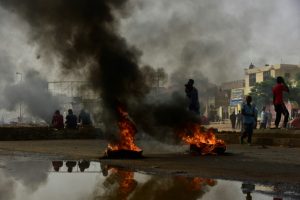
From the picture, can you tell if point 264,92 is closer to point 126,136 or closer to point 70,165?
point 126,136

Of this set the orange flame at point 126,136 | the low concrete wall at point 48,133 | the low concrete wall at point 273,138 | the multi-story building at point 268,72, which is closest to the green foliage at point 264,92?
the multi-story building at point 268,72

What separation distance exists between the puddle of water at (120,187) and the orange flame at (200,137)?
391cm

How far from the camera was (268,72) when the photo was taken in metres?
76.7

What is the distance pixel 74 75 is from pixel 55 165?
3327mm

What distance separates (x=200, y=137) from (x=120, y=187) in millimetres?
5879

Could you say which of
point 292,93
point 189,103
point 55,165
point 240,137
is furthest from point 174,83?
point 292,93

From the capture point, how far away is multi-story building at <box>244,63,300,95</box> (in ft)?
245

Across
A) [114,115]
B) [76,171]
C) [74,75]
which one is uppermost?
[74,75]

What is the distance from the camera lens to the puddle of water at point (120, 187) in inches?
212

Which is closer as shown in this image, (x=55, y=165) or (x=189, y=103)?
(x=55, y=165)

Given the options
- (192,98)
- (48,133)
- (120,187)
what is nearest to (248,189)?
(120,187)

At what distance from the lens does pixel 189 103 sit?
13.0 m

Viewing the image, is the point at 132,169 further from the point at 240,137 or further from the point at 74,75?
the point at 240,137

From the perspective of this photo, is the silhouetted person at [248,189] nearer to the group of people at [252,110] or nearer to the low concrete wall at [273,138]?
the group of people at [252,110]
